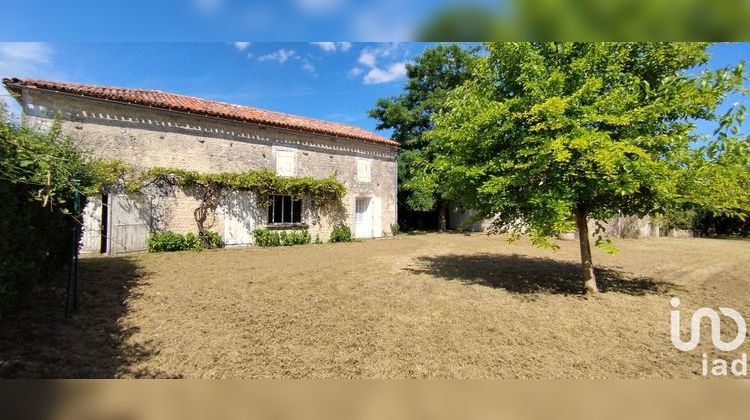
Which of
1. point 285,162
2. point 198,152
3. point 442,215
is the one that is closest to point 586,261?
point 285,162

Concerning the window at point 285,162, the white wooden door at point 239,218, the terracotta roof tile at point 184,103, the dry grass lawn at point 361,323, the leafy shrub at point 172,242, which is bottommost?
the dry grass lawn at point 361,323

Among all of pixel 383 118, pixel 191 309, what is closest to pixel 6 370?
pixel 191 309

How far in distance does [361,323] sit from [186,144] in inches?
451

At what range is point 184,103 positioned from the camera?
46.2 feet

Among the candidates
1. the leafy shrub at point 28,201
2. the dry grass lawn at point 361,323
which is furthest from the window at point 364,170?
the leafy shrub at point 28,201

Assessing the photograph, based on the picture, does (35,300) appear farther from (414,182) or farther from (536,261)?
(536,261)

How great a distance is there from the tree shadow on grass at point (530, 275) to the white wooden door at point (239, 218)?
7.25 m

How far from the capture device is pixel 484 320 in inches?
210

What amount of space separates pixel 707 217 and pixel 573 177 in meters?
26.6

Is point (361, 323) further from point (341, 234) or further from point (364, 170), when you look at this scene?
point (364, 170)

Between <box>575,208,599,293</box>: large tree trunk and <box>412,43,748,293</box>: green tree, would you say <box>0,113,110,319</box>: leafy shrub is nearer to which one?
<box>412,43,748,293</box>: green tree

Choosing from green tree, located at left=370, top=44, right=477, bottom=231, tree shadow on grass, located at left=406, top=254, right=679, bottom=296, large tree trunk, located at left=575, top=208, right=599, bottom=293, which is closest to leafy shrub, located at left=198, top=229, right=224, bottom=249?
tree shadow on grass, located at left=406, top=254, right=679, bottom=296

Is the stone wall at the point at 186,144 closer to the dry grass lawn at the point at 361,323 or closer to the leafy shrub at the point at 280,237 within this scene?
the leafy shrub at the point at 280,237

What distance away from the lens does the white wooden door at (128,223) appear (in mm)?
11875
